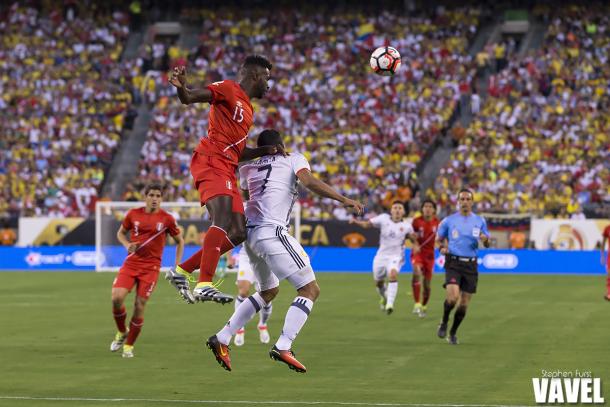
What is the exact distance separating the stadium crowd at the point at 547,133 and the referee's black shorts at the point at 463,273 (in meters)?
21.8

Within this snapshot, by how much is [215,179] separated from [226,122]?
56 centimetres

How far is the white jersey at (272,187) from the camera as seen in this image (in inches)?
463

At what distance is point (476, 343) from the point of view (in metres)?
18.1

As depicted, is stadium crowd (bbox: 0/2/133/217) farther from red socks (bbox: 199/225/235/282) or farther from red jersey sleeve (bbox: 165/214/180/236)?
red socks (bbox: 199/225/235/282)

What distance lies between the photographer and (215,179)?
11562mm

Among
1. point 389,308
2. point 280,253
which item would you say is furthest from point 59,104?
point 280,253

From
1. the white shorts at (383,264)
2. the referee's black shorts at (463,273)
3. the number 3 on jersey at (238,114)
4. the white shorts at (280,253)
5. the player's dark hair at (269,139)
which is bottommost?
the white shorts at (383,264)

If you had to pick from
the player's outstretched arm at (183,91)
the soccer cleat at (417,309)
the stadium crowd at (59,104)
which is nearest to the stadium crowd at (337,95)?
the stadium crowd at (59,104)

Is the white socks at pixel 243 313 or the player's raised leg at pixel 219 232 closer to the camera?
the player's raised leg at pixel 219 232

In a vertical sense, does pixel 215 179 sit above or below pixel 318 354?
above

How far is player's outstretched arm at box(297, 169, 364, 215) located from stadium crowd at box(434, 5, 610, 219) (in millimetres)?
29134

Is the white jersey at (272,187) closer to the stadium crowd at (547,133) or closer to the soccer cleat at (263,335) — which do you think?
the soccer cleat at (263,335)

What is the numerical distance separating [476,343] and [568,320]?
Answer: 4617mm

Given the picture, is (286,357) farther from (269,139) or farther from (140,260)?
(140,260)
